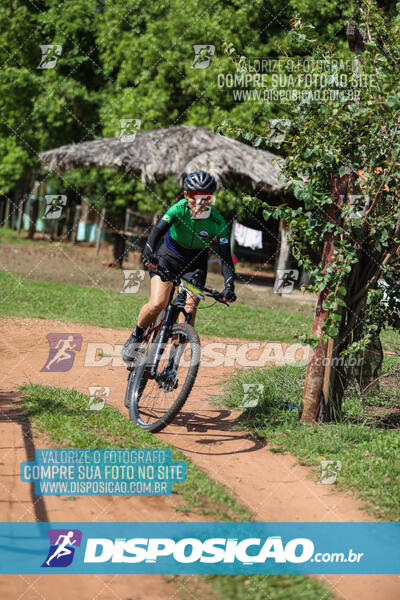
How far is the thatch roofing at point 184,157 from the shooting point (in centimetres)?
1537

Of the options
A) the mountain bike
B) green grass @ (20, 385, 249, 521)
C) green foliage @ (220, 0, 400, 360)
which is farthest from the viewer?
the mountain bike

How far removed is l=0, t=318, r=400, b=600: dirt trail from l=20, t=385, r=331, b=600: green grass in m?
0.10

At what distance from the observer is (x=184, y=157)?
15.6m

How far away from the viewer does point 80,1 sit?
2284cm

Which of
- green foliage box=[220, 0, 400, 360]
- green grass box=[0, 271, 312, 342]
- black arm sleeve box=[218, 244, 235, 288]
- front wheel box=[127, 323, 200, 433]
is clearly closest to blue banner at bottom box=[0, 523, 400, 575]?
front wheel box=[127, 323, 200, 433]

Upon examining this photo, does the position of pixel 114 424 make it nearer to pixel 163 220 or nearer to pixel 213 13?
pixel 163 220

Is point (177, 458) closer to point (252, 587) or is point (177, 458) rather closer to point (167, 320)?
point (167, 320)
